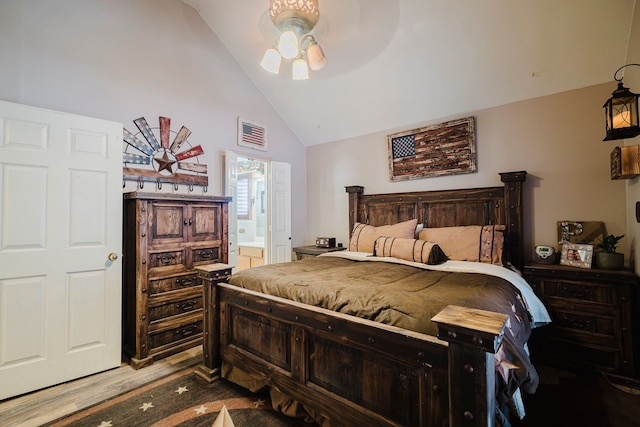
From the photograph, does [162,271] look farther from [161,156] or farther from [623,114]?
[623,114]

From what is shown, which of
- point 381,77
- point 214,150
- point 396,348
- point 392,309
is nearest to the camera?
point 396,348

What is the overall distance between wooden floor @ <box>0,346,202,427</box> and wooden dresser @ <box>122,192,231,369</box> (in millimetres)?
144

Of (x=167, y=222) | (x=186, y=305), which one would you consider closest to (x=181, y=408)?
(x=186, y=305)

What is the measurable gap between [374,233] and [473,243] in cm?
102

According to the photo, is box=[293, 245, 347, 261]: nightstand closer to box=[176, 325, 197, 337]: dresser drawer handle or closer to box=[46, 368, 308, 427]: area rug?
box=[176, 325, 197, 337]: dresser drawer handle

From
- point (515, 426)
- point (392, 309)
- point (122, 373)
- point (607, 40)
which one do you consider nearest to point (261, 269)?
point (392, 309)

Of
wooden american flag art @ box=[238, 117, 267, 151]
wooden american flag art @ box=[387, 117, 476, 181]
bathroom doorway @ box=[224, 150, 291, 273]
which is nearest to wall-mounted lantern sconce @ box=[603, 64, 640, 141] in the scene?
wooden american flag art @ box=[387, 117, 476, 181]

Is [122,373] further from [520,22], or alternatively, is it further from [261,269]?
[520,22]

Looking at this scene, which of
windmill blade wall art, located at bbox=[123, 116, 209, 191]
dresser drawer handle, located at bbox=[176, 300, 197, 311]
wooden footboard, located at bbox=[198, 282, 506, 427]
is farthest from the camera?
windmill blade wall art, located at bbox=[123, 116, 209, 191]

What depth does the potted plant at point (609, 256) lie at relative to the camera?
230 cm

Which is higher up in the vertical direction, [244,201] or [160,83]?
[160,83]

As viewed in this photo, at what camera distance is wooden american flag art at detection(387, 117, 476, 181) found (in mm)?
3248

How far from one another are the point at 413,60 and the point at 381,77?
409 millimetres

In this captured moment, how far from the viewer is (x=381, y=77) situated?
3.33m
